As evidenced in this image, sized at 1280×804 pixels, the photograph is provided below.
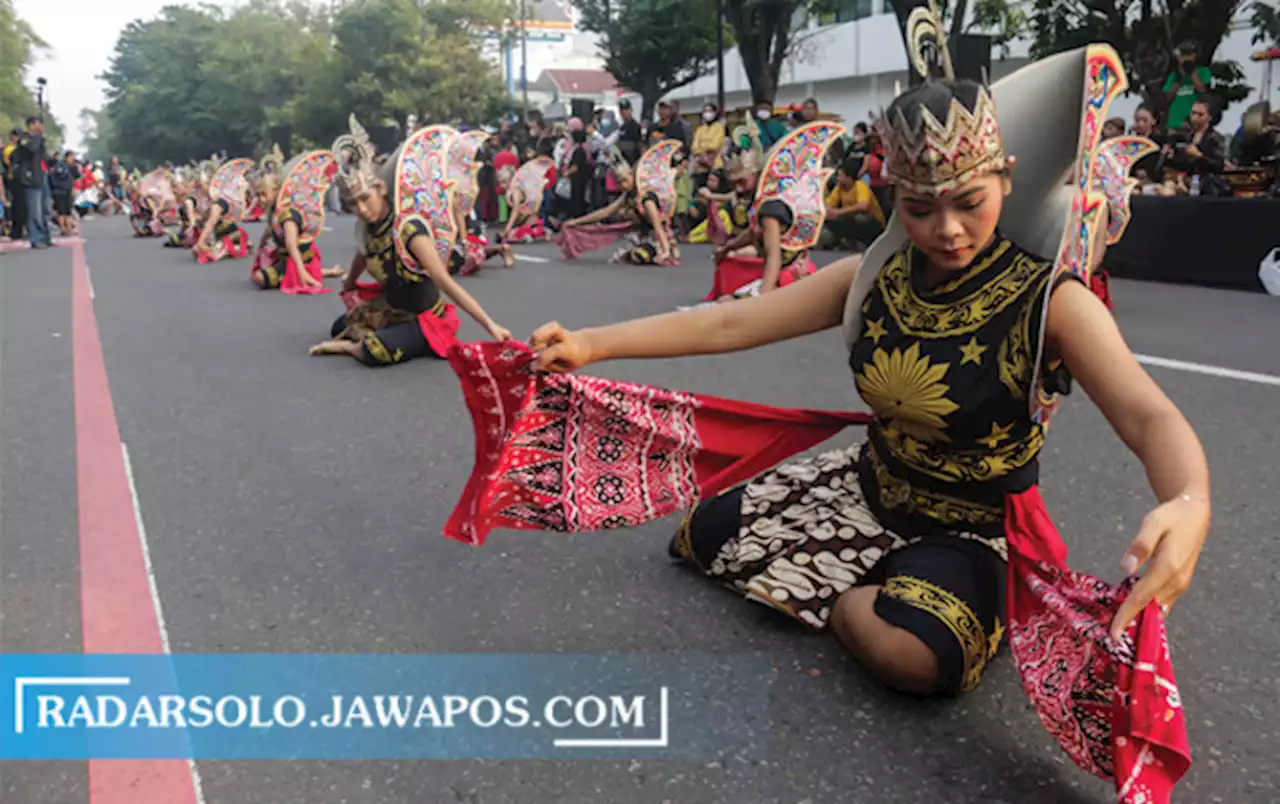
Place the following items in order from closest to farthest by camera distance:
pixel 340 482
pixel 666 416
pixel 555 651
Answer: pixel 555 651 < pixel 666 416 < pixel 340 482

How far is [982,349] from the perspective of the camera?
7.43ft

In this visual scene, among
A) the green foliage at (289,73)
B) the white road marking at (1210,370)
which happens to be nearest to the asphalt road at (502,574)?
the white road marking at (1210,370)

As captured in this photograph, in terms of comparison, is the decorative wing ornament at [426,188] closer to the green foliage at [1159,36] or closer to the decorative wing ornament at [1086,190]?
the decorative wing ornament at [1086,190]

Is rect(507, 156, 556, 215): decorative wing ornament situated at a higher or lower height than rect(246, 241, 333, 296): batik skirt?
higher

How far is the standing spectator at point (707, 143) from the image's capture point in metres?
15.5

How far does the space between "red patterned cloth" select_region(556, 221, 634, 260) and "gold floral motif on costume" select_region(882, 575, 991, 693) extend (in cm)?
1064

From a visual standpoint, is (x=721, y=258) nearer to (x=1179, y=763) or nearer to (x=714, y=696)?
(x=714, y=696)

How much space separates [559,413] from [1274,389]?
4007 mm

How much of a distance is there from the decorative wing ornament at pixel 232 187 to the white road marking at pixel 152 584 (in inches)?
405

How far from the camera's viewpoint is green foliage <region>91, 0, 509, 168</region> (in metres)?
45.3

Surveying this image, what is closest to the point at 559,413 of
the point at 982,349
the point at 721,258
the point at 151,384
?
the point at 982,349

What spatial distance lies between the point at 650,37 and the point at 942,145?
26743mm

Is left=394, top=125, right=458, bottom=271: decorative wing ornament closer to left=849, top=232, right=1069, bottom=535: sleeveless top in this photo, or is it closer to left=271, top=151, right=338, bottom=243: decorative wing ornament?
left=271, top=151, right=338, bottom=243: decorative wing ornament

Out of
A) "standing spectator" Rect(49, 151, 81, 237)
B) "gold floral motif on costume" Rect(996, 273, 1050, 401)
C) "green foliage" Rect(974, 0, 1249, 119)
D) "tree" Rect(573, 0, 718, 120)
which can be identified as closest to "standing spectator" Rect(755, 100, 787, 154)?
"green foliage" Rect(974, 0, 1249, 119)
